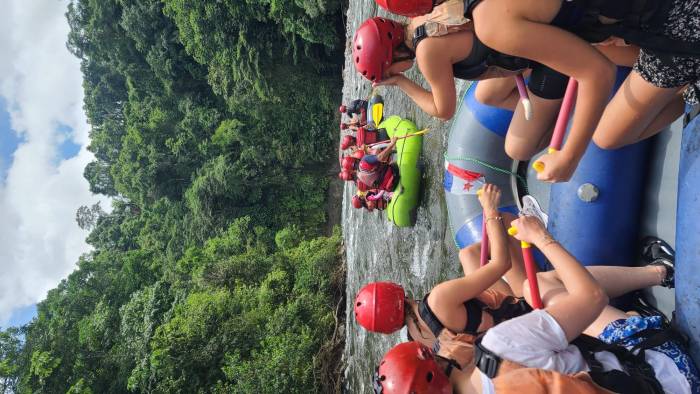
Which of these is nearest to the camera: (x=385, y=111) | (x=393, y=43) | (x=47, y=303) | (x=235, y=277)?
(x=393, y=43)

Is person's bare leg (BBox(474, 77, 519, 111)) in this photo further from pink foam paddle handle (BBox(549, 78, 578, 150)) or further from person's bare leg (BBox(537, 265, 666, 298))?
person's bare leg (BBox(537, 265, 666, 298))

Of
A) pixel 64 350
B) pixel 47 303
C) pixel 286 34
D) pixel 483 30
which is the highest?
pixel 286 34

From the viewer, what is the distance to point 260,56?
1463 centimetres

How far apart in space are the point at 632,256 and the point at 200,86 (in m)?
20.3

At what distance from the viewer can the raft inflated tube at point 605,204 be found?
8.66 feet

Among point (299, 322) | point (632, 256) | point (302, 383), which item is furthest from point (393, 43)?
point (299, 322)

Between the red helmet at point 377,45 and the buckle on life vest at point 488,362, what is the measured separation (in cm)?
169

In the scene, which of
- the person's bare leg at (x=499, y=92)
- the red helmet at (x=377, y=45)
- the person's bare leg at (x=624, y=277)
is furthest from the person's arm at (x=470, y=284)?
the red helmet at (x=377, y=45)

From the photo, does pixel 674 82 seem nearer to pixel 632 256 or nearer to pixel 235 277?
pixel 632 256

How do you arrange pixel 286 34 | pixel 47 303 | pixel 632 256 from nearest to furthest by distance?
pixel 632 256, pixel 286 34, pixel 47 303

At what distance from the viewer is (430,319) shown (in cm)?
251

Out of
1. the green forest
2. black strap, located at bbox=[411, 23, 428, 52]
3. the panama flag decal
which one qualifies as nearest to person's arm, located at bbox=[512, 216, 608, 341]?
black strap, located at bbox=[411, 23, 428, 52]

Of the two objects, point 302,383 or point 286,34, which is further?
point 286,34

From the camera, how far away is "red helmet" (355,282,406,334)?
110 inches
